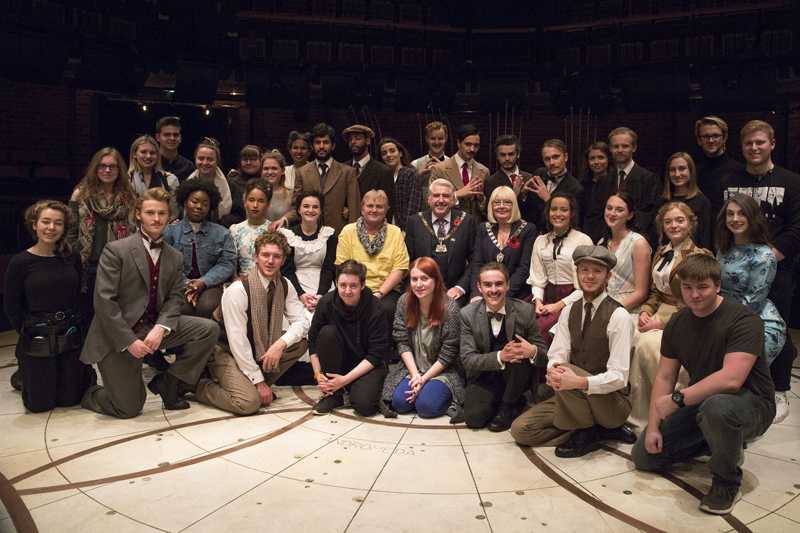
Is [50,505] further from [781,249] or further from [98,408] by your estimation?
[781,249]

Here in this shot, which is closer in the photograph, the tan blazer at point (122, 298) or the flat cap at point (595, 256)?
the flat cap at point (595, 256)

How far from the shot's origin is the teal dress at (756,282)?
11.5 feet

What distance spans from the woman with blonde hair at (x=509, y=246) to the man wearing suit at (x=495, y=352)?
0.65 meters

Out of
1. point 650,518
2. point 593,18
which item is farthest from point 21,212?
point 593,18

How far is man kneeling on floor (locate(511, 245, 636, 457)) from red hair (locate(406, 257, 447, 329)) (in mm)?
740

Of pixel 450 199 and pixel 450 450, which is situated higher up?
pixel 450 199

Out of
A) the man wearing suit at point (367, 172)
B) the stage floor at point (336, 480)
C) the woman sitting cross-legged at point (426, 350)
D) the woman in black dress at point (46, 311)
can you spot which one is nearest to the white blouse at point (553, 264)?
the woman sitting cross-legged at point (426, 350)

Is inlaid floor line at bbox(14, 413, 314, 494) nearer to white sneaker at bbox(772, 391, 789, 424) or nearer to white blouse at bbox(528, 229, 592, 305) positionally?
white blouse at bbox(528, 229, 592, 305)

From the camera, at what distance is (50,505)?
8.57ft

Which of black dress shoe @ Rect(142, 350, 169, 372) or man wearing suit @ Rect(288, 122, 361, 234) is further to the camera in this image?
man wearing suit @ Rect(288, 122, 361, 234)

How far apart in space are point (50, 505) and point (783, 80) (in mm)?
8248

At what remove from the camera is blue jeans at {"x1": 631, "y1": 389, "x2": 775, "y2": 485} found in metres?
2.62

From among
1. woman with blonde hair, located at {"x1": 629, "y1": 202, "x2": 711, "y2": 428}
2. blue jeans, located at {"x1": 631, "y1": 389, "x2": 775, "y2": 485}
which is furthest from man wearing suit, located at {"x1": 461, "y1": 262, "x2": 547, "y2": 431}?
blue jeans, located at {"x1": 631, "y1": 389, "x2": 775, "y2": 485}

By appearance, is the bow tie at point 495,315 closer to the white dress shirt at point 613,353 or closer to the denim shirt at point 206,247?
the white dress shirt at point 613,353
